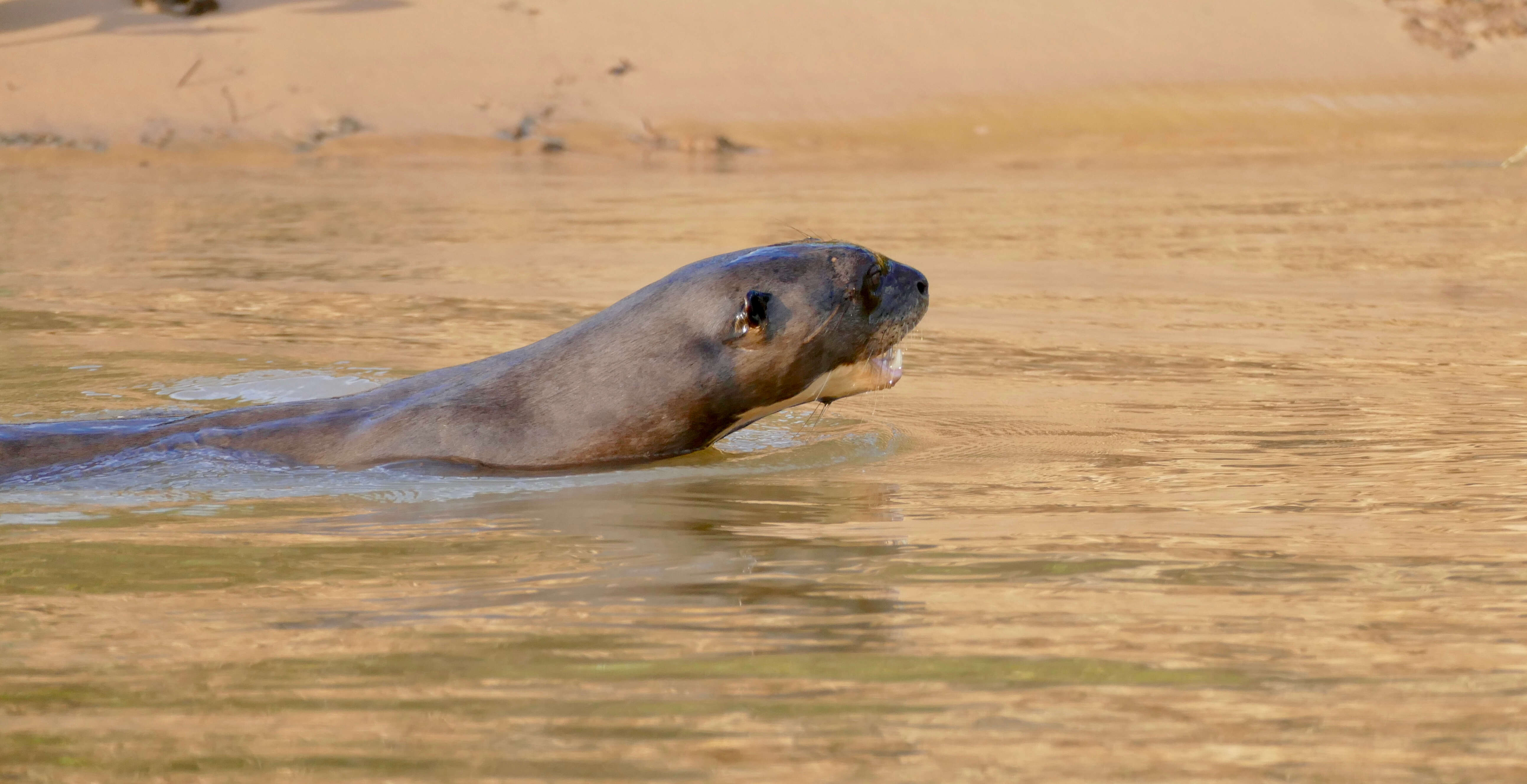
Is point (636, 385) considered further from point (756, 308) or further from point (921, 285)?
point (921, 285)

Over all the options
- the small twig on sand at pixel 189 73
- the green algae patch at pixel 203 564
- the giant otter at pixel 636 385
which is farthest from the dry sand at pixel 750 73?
the green algae patch at pixel 203 564

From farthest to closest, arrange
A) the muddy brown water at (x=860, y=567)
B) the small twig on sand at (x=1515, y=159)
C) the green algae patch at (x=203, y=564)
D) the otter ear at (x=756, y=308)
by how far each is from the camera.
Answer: the small twig on sand at (x=1515, y=159) < the otter ear at (x=756, y=308) < the green algae patch at (x=203, y=564) < the muddy brown water at (x=860, y=567)

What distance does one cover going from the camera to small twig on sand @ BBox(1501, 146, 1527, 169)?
52.6ft

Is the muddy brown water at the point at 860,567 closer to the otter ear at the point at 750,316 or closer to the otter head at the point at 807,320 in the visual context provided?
the otter head at the point at 807,320

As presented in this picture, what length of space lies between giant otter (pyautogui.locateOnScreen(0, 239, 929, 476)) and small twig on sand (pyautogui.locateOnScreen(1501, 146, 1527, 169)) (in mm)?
12230

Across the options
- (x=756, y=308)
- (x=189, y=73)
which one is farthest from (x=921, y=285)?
(x=189, y=73)

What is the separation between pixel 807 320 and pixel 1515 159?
13.2 m

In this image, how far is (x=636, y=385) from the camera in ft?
16.6

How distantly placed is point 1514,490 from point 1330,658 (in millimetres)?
1741

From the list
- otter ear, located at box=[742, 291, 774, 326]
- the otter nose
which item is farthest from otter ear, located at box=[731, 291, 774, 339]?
the otter nose

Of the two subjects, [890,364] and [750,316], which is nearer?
[750,316]

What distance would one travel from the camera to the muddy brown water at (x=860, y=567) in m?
2.74

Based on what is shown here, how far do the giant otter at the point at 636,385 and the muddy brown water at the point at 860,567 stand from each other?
14 centimetres

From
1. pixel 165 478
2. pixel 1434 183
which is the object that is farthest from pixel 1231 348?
pixel 1434 183
